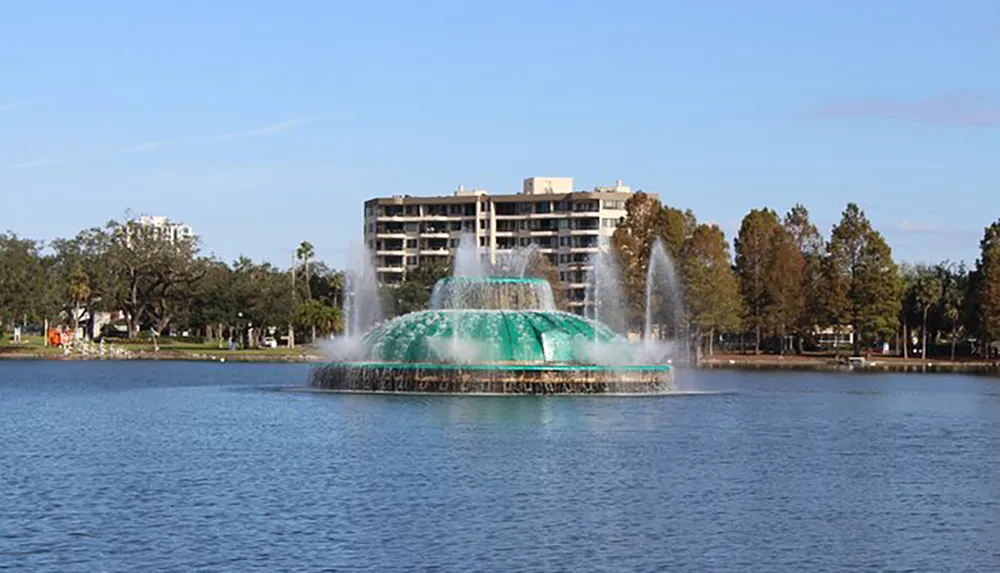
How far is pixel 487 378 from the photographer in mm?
58844

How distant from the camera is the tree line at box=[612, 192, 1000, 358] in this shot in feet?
427

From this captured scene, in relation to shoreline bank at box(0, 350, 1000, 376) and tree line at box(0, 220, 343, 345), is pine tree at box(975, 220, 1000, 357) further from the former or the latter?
tree line at box(0, 220, 343, 345)

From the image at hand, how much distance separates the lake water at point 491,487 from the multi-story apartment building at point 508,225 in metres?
126

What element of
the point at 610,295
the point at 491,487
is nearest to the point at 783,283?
the point at 610,295

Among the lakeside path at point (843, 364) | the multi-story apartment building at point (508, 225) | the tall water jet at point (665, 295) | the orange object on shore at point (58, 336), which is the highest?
the multi-story apartment building at point (508, 225)

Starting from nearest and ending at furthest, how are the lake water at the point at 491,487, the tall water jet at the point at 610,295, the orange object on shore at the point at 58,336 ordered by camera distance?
the lake water at the point at 491,487 → the tall water jet at the point at 610,295 → the orange object on shore at the point at 58,336

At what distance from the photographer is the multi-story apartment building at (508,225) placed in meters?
185

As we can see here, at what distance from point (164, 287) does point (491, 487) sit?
13334 cm

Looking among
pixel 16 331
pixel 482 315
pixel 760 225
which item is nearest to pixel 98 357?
pixel 16 331

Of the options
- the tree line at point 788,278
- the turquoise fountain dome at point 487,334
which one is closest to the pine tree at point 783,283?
the tree line at point 788,278

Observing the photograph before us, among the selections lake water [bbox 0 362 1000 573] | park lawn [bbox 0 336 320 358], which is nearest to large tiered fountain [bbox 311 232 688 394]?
lake water [bbox 0 362 1000 573]

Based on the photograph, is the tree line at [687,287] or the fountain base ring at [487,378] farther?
the tree line at [687,287]

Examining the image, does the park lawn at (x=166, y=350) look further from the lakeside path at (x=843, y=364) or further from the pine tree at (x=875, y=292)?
the pine tree at (x=875, y=292)

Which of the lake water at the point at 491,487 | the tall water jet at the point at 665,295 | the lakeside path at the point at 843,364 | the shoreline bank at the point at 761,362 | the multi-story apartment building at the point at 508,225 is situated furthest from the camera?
the multi-story apartment building at the point at 508,225
